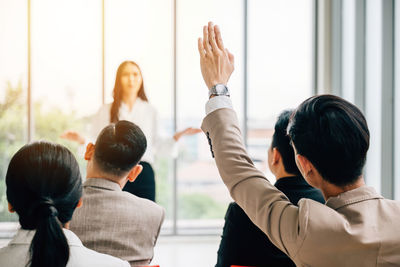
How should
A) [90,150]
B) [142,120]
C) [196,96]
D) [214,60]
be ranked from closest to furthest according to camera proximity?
[214,60]
[90,150]
[142,120]
[196,96]

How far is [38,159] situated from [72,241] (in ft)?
0.72

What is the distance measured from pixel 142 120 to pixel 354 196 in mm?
2864

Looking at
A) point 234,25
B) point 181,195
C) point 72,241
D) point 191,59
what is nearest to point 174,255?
point 181,195

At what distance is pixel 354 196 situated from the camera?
0.92 meters

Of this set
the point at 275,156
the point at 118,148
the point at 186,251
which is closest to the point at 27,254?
the point at 118,148

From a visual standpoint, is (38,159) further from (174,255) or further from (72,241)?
(174,255)

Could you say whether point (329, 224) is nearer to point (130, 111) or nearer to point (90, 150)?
point (90, 150)

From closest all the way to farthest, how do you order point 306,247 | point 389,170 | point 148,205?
point 306,247
point 148,205
point 389,170

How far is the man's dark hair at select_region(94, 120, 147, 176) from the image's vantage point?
1.76 meters

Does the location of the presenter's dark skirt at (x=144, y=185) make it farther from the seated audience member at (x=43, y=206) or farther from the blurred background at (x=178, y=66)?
the seated audience member at (x=43, y=206)

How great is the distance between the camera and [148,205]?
1.60m

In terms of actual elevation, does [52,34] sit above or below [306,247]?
above

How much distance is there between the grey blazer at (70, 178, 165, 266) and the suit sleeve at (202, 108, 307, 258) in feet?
2.16

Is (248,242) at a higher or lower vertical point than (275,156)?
lower
